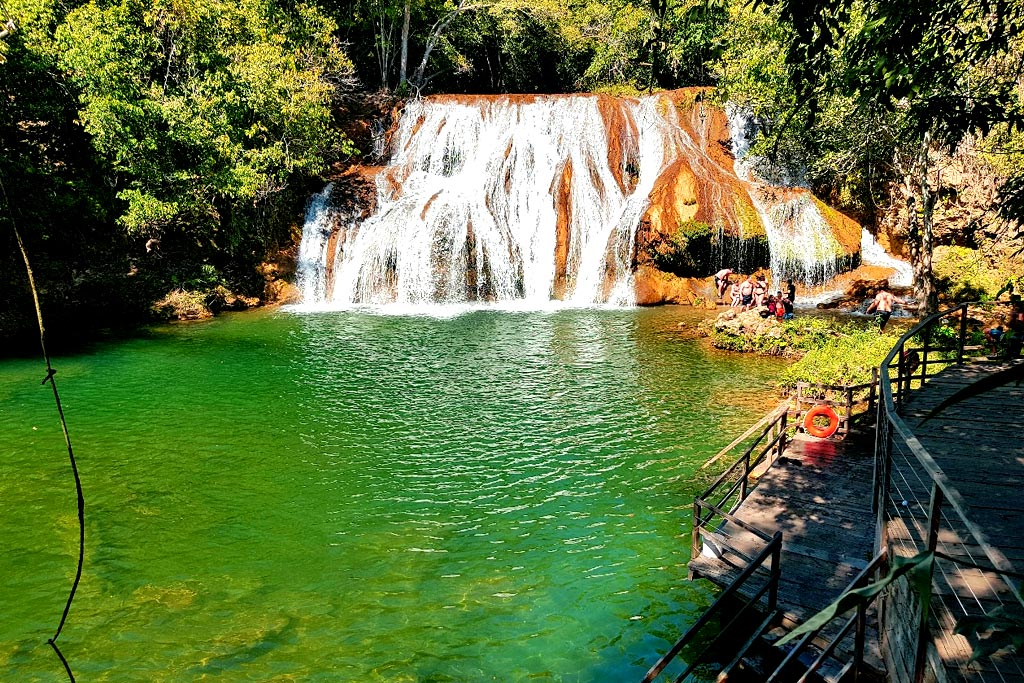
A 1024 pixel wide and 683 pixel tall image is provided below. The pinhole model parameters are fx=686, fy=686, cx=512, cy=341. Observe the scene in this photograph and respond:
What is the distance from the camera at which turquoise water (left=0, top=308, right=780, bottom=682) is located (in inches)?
309

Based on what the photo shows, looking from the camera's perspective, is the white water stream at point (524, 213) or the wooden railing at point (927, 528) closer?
the wooden railing at point (927, 528)

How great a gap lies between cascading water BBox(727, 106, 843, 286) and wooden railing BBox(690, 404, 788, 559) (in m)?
17.2

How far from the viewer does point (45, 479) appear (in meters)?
12.1

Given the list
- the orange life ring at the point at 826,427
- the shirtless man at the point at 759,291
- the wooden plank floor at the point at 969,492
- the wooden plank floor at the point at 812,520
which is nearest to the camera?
the wooden plank floor at the point at 969,492

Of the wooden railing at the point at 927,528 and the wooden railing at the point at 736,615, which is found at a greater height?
the wooden railing at the point at 927,528

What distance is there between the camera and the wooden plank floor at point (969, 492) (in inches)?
175

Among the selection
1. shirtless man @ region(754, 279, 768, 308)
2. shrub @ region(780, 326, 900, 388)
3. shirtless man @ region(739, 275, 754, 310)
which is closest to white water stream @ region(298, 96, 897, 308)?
shirtless man @ region(754, 279, 768, 308)

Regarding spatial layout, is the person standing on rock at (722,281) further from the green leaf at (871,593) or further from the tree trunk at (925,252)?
the green leaf at (871,593)

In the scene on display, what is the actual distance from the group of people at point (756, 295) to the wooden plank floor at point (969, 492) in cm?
1018

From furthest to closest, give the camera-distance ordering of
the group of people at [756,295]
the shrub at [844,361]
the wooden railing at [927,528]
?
the group of people at [756,295], the shrub at [844,361], the wooden railing at [927,528]

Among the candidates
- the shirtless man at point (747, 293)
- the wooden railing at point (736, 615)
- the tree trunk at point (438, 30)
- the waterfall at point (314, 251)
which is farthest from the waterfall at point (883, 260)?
the tree trunk at point (438, 30)

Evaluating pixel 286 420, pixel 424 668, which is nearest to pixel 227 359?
pixel 286 420

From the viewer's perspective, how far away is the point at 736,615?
6.29 m

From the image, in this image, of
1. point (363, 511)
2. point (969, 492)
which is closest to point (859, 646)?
point (969, 492)
